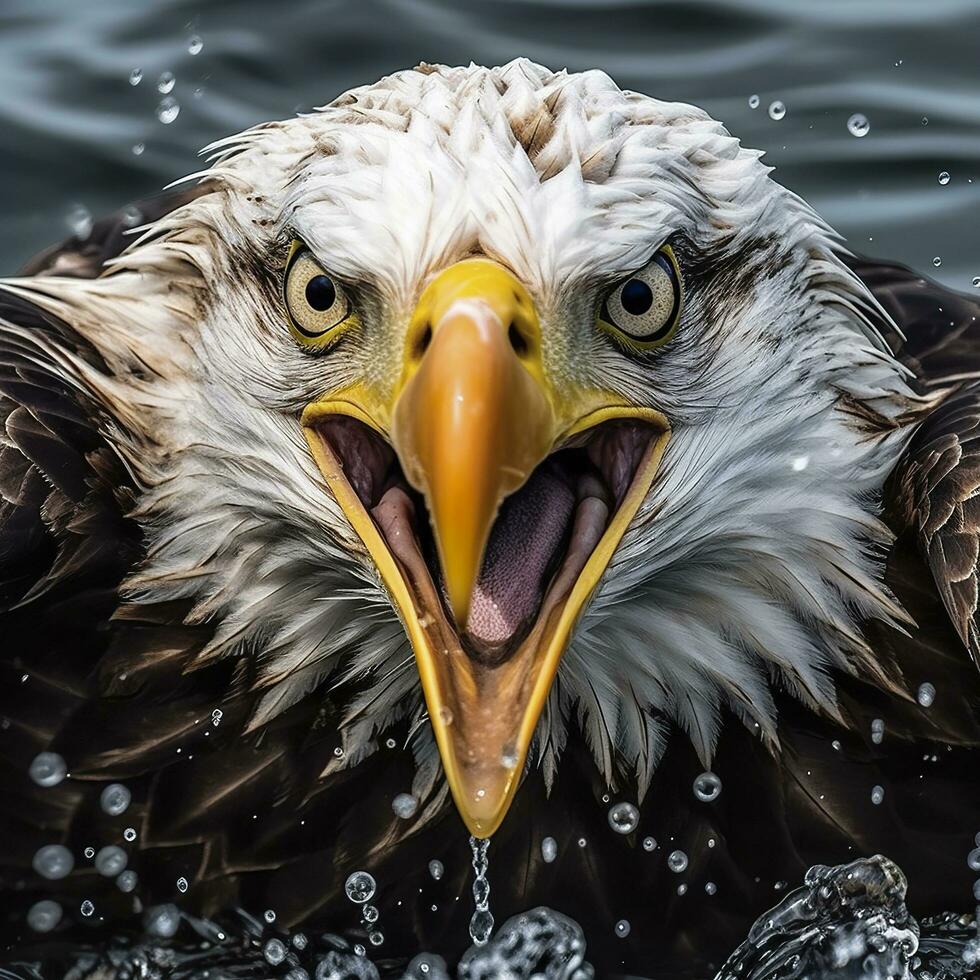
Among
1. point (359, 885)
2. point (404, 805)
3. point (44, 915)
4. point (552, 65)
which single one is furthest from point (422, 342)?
point (552, 65)

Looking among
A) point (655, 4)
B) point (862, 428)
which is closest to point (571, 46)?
point (655, 4)

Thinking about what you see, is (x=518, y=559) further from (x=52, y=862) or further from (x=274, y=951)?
(x=52, y=862)

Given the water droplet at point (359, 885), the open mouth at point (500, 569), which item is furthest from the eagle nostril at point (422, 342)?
the water droplet at point (359, 885)

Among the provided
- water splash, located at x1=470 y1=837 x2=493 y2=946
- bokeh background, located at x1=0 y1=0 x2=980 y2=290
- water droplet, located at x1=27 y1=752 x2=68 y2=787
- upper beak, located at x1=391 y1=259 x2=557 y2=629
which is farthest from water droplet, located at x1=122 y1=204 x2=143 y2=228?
upper beak, located at x1=391 y1=259 x2=557 y2=629

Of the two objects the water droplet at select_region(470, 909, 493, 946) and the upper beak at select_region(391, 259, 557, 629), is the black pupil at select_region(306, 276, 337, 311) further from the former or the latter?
the water droplet at select_region(470, 909, 493, 946)

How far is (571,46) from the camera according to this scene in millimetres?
7395

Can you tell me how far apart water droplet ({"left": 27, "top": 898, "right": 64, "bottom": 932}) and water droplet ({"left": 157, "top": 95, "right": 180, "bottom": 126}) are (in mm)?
3767

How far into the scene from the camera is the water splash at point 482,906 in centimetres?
395

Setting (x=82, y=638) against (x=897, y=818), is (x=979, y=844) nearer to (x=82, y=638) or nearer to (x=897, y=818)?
(x=897, y=818)

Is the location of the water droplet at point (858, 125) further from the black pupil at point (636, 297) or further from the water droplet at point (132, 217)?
the black pupil at point (636, 297)

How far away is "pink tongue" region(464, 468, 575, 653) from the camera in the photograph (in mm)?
3217

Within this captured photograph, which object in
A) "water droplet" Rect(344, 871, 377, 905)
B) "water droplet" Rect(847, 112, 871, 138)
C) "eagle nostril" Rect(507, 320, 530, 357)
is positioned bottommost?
"water droplet" Rect(344, 871, 377, 905)

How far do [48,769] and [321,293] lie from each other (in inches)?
44.0

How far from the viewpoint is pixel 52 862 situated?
157 inches
